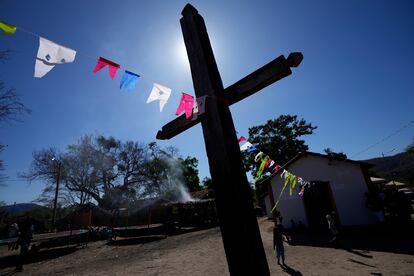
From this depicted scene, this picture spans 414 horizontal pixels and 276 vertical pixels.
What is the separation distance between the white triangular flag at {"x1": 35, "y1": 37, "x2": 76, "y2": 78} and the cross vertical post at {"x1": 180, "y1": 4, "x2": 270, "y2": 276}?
295cm

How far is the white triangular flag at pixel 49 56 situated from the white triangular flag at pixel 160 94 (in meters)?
1.54

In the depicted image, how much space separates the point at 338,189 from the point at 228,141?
15.9 metres

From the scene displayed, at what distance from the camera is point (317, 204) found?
16516 mm

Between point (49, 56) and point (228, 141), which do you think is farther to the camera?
point (49, 56)

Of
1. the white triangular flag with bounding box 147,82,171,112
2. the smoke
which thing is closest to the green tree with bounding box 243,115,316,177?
the smoke

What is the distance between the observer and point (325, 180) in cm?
1505

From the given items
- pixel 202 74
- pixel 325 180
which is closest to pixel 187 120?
pixel 202 74

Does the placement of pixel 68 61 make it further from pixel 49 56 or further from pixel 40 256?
pixel 40 256

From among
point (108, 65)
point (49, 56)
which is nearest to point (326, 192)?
point (108, 65)

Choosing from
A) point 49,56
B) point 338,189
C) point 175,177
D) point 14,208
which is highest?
point 175,177

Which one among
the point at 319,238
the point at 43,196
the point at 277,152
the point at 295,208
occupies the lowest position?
the point at 319,238

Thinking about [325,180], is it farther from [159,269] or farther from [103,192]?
[103,192]

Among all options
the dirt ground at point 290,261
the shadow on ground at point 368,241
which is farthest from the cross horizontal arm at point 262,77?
the shadow on ground at point 368,241

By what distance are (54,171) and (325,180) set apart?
121ft
